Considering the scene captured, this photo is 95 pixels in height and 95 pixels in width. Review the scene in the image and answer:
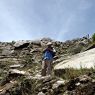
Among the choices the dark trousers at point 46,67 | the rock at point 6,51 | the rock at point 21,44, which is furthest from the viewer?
the rock at point 21,44

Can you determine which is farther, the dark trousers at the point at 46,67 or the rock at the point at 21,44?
the rock at the point at 21,44

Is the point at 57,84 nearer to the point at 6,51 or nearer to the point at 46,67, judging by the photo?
the point at 46,67

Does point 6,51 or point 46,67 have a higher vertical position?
point 6,51

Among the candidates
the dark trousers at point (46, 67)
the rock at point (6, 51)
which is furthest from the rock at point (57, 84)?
the rock at point (6, 51)

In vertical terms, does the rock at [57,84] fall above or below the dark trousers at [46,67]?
below

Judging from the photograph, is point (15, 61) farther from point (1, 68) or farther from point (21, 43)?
point (21, 43)

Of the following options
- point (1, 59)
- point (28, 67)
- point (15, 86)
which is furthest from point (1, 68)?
point (15, 86)

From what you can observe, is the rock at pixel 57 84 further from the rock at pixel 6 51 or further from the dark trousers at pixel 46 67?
the rock at pixel 6 51

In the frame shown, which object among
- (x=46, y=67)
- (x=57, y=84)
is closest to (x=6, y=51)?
(x=46, y=67)

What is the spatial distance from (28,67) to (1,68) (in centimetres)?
158

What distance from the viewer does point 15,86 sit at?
44.4ft

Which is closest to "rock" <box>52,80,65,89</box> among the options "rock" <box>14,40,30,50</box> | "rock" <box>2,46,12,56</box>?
"rock" <box>2,46,12,56</box>

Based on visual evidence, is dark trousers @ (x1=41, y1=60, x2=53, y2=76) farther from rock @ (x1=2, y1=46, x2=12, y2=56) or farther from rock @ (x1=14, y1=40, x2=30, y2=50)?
rock @ (x1=14, y1=40, x2=30, y2=50)

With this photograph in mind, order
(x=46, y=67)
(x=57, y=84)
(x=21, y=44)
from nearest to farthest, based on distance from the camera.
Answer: (x=57, y=84) → (x=46, y=67) → (x=21, y=44)
